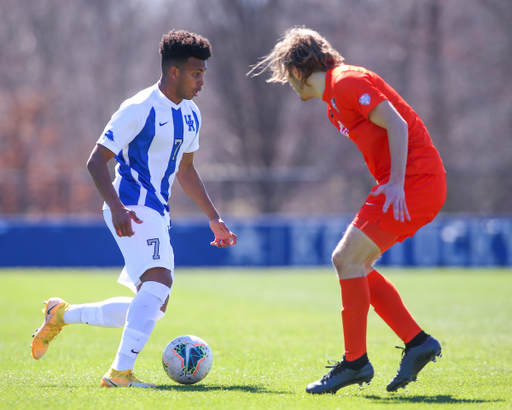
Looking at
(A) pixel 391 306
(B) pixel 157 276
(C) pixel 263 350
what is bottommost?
(C) pixel 263 350

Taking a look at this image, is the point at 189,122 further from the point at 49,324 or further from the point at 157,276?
the point at 49,324

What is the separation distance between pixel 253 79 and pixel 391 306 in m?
24.2

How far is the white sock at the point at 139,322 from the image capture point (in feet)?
12.9

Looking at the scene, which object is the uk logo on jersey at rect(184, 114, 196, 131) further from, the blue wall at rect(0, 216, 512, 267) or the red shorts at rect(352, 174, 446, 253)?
the blue wall at rect(0, 216, 512, 267)

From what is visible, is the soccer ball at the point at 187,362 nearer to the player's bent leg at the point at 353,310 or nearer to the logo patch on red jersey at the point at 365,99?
the player's bent leg at the point at 353,310

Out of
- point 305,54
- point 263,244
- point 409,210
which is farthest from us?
point 263,244

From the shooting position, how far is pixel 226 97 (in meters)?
27.6

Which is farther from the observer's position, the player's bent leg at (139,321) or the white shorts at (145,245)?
the white shorts at (145,245)

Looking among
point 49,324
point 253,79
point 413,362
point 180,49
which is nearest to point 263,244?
point 253,79

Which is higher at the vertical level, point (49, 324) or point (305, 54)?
point (305, 54)

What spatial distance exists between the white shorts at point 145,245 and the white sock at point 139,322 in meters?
0.14

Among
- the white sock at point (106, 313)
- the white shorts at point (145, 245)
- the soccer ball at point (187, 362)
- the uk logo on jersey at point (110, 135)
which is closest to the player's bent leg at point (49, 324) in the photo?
the white sock at point (106, 313)

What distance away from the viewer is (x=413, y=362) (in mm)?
3932

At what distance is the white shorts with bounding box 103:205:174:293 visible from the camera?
408 cm
